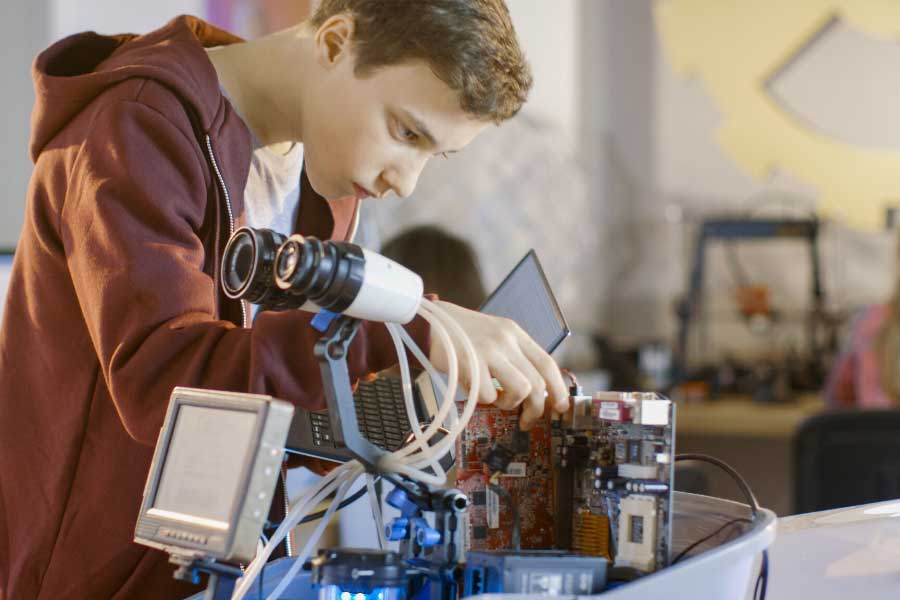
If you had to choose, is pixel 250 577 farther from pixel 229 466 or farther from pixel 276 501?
pixel 276 501

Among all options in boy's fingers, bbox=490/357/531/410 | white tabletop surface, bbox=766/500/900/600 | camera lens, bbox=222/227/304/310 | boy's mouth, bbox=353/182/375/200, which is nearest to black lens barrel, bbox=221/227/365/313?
camera lens, bbox=222/227/304/310

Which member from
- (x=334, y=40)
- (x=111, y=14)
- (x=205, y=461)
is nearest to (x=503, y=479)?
(x=205, y=461)

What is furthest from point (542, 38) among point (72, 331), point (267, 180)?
point (72, 331)

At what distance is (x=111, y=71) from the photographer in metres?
0.84

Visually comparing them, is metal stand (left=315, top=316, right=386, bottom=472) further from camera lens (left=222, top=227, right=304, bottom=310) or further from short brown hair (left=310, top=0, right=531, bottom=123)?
short brown hair (left=310, top=0, right=531, bottom=123)

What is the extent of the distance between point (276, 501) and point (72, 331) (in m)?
0.21

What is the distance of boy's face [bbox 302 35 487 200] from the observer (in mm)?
860

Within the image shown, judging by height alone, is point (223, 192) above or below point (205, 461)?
above

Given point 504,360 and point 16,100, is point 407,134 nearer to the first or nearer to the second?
point 504,360

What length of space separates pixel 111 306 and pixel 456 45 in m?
0.33

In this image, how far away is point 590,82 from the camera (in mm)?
3771

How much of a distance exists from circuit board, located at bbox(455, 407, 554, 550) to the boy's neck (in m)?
0.39

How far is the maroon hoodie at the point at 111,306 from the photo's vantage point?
0.70 meters

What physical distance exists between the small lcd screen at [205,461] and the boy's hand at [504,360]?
143mm
